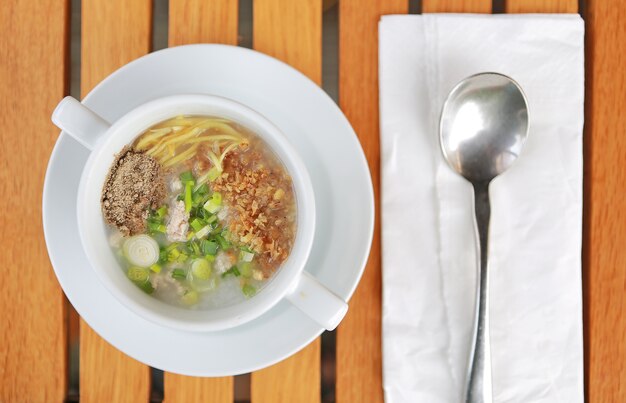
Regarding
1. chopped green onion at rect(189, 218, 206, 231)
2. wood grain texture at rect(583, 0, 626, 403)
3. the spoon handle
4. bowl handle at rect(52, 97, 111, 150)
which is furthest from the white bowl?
wood grain texture at rect(583, 0, 626, 403)

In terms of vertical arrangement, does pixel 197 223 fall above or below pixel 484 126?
below

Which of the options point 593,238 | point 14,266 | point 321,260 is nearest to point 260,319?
point 321,260

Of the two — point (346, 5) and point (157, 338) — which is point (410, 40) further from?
point (157, 338)

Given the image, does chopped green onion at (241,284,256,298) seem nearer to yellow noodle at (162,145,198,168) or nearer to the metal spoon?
yellow noodle at (162,145,198,168)

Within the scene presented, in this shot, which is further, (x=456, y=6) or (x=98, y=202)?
(x=456, y=6)

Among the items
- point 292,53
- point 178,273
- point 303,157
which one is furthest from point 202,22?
point 178,273

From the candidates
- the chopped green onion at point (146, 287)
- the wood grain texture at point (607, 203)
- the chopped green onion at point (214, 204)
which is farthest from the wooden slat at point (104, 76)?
the wood grain texture at point (607, 203)

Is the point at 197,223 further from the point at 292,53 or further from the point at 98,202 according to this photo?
the point at 292,53
